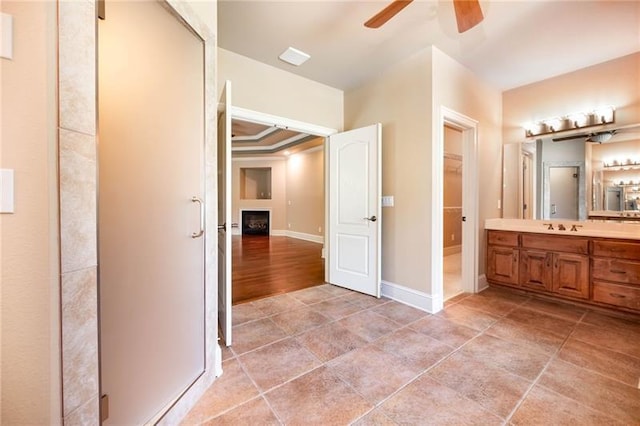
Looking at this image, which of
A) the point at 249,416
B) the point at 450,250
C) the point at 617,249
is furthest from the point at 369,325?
the point at 450,250

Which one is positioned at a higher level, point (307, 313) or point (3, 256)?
point (3, 256)

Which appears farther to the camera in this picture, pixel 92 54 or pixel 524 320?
pixel 524 320

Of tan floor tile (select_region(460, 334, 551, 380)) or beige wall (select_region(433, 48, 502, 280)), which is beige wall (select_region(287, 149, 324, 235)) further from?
tan floor tile (select_region(460, 334, 551, 380))

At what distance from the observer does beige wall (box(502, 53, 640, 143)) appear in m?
2.84

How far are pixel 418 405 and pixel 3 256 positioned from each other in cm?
189

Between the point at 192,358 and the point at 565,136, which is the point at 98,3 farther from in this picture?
Result: the point at 565,136

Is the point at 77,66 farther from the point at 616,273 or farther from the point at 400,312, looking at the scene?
the point at 616,273

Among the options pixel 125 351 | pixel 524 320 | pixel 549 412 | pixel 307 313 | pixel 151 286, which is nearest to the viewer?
pixel 125 351

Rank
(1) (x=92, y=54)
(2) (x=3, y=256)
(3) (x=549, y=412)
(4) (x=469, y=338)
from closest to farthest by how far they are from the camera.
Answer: (2) (x=3, y=256)
(1) (x=92, y=54)
(3) (x=549, y=412)
(4) (x=469, y=338)

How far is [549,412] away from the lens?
1454 millimetres

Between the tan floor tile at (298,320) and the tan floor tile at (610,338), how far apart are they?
2202 mm

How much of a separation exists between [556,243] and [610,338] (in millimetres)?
1039

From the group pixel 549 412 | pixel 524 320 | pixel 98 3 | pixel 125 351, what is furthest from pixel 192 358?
pixel 524 320

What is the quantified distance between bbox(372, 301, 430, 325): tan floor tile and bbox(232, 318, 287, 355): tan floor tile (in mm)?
1079
